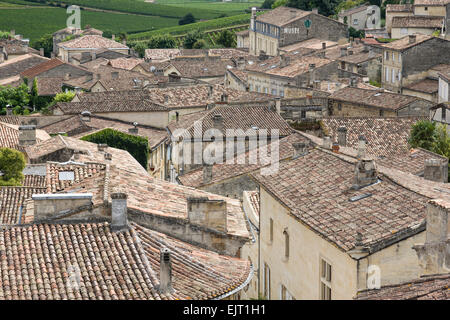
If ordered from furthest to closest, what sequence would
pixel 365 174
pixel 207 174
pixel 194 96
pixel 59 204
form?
1. pixel 194 96
2. pixel 207 174
3. pixel 365 174
4. pixel 59 204

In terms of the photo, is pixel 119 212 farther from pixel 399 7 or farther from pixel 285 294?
pixel 399 7

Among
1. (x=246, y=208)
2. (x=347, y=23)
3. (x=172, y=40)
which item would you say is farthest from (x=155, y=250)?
(x=172, y=40)

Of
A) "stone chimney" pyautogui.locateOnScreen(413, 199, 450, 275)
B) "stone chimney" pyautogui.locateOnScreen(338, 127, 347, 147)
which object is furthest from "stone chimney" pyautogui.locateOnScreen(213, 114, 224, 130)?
"stone chimney" pyautogui.locateOnScreen(413, 199, 450, 275)

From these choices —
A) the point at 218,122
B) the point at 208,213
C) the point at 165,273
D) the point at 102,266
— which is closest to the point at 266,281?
the point at 208,213

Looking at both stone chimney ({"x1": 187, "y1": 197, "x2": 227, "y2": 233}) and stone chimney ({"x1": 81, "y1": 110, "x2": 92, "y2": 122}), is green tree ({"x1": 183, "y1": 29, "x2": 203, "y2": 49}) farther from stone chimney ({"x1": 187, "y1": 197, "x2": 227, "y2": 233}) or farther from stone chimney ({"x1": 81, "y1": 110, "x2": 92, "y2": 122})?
stone chimney ({"x1": 187, "y1": 197, "x2": 227, "y2": 233})

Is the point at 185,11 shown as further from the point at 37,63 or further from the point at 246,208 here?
the point at 246,208

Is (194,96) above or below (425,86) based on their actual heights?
above

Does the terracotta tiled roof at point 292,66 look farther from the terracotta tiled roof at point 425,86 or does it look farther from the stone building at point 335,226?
the stone building at point 335,226
